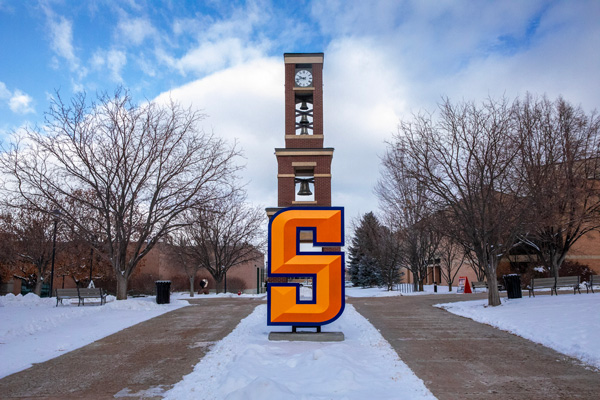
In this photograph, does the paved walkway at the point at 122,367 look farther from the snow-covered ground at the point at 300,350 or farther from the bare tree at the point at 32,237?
the bare tree at the point at 32,237

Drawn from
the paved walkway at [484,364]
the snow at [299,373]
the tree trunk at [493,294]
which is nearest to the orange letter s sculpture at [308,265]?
the snow at [299,373]

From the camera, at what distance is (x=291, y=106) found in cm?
2580

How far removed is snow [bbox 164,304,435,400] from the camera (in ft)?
18.9

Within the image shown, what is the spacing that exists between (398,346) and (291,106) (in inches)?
731

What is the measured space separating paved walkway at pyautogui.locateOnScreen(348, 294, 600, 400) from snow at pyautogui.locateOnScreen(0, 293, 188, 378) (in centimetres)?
704

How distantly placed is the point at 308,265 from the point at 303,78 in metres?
18.2

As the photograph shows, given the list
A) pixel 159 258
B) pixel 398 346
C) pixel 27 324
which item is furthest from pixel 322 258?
pixel 159 258

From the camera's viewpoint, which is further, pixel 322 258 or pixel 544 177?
pixel 544 177

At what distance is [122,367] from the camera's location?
25.8ft

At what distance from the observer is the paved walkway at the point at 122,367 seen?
20.9 feet

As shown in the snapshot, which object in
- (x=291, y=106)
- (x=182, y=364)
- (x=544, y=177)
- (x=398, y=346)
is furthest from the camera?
(x=291, y=106)

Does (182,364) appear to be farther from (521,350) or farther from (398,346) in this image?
(521,350)

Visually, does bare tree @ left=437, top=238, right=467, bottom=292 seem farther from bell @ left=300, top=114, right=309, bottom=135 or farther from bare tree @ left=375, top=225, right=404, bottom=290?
bell @ left=300, top=114, right=309, bottom=135

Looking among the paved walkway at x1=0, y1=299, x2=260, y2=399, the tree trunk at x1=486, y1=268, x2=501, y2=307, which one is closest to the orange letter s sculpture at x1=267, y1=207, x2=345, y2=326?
the paved walkway at x1=0, y1=299, x2=260, y2=399
